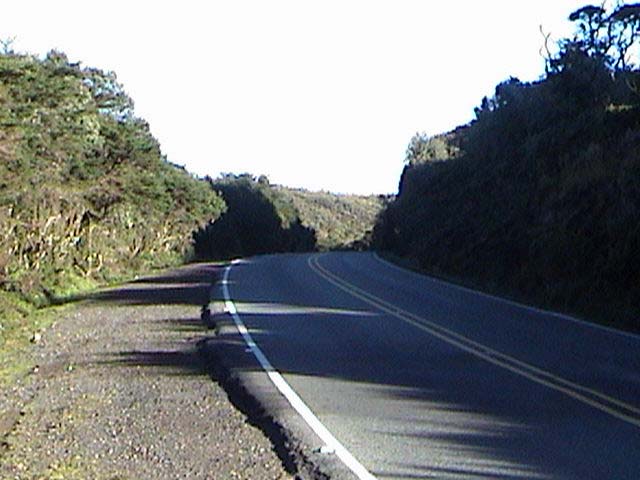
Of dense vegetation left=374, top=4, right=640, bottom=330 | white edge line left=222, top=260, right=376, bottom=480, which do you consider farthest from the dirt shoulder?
dense vegetation left=374, top=4, right=640, bottom=330

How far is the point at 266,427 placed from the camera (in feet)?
39.9

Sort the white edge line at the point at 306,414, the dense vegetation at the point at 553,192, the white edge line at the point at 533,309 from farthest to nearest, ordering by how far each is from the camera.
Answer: the dense vegetation at the point at 553,192 → the white edge line at the point at 533,309 → the white edge line at the point at 306,414

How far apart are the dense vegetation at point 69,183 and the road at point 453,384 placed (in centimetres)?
671

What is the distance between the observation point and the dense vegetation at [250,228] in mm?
81312

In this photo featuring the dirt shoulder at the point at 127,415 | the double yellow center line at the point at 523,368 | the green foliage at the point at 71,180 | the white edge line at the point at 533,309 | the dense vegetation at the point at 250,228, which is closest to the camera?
the dirt shoulder at the point at 127,415

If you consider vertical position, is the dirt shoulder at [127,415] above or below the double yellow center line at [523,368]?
below

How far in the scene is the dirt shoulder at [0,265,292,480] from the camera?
34.4ft

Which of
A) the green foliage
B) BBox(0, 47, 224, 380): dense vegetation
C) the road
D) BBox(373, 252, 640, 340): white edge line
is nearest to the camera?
the road

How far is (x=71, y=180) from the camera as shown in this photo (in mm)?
41031

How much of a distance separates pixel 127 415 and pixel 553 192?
24550mm

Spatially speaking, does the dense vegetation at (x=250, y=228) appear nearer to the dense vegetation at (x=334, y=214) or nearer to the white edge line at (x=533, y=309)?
the dense vegetation at (x=334, y=214)

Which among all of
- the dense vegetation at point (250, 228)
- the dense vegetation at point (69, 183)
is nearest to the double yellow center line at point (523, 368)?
the dense vegetation at point (69, 183)

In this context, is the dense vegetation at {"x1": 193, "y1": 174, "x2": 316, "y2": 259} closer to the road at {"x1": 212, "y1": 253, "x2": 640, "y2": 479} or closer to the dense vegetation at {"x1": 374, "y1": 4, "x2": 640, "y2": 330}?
the dense vegetation at {"x1": 374, "y1": 4, "x2": 640, "y2": 330}

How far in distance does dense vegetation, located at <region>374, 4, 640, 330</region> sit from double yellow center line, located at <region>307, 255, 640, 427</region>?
11.7 ft
